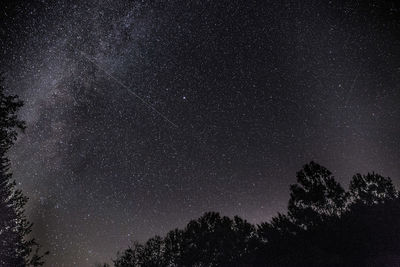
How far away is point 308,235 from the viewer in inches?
1569

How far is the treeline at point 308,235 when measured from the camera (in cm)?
2766

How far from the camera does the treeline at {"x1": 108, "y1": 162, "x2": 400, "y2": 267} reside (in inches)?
1089

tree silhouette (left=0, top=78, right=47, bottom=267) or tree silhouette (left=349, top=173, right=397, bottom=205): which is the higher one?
tree silhouette (left=349, top=173, right=397, bottom=205)

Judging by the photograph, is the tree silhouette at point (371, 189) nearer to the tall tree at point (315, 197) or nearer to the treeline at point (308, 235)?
the treeline at point (308, 235)

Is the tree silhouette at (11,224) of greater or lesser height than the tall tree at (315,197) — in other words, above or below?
below

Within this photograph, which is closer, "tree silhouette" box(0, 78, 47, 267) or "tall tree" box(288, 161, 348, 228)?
"tree silhouette" box(0, 78, 47, 267)

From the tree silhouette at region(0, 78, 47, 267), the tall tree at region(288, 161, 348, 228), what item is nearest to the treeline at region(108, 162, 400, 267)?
the tall tree at region(288, 161, 348, 228)

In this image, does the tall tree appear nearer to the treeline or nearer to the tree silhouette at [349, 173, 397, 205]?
the treeline

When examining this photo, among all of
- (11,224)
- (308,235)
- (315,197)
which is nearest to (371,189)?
(315,197)

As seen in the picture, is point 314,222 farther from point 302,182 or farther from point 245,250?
point 245,250

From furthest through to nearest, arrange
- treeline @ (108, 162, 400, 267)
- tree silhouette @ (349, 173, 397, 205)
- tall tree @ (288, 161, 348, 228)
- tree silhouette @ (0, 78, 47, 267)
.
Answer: tree silhouette @ (349, 173, 397, 205), tall tree @ (288, 161, 348, 228), treeline @ (108, 162, 400, 267), tree silhouette @ (0, 78, 47, 267)

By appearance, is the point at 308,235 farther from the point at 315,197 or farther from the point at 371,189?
the point at 371,189

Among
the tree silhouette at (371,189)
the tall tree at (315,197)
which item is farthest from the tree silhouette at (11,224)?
the tree silhouette at (371,189)

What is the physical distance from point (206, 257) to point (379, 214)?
34824 mm
